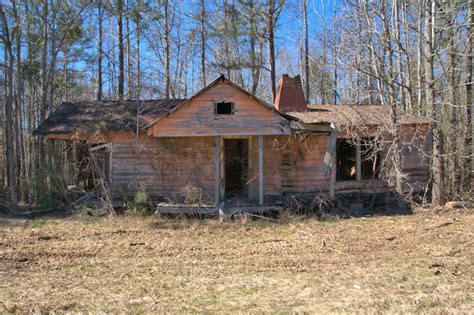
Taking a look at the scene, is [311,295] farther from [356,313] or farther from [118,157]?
[118,157]

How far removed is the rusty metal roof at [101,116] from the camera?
12.8 m

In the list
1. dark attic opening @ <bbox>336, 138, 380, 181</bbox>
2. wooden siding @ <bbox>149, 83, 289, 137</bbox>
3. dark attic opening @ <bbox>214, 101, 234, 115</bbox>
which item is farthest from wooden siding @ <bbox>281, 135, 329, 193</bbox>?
dark attic opening @ <bbox>214, 101, 234, 115</bbox>

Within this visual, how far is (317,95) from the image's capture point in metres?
26.7

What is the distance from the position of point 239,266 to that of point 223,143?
702 cm

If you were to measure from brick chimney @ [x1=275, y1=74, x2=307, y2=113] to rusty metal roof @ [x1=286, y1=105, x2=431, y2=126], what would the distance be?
21.3 inches

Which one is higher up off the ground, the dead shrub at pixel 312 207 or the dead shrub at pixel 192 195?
the dead shrub at pixel 192 195

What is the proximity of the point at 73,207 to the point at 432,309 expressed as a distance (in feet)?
38.2

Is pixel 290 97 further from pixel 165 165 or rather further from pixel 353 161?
pixel 165 165

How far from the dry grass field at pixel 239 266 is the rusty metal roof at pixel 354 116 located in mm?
3982

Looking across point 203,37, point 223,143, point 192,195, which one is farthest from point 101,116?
point 203,37

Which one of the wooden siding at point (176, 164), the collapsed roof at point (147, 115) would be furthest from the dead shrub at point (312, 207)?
the collapsed roof at point (147, 115)

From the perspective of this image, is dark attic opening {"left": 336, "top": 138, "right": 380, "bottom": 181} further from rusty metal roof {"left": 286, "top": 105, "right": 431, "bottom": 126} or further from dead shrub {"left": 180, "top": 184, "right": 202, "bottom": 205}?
dead shrub {"left": 180, "top": 184, "right": 202, "bottom": 205}

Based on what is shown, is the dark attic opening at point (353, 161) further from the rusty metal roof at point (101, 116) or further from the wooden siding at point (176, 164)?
the rusty metal roof at point (101, 116)

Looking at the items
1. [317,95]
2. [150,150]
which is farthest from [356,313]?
[317,95]
